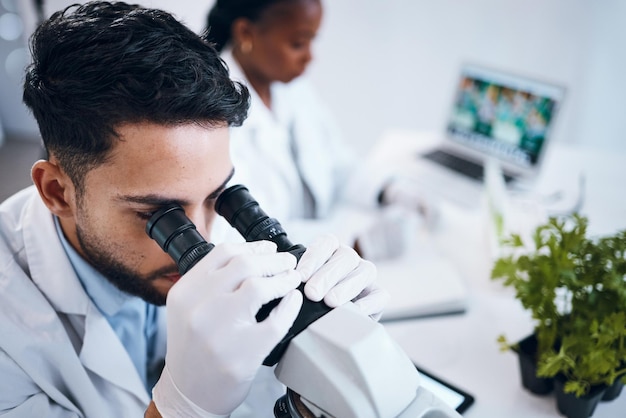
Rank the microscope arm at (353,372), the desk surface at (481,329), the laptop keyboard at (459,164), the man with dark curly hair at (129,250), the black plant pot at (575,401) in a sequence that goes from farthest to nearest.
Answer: the laptop keyboard at (459,164)
the desk surface at (481,329)
the black plant pot at (575,401)
the man with dark curly hair at (129,250)
the microscope arm at (353,372)

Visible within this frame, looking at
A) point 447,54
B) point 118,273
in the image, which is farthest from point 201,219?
point 447,54

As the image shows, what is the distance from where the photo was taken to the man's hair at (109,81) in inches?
33.9

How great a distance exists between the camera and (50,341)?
38.0 inches

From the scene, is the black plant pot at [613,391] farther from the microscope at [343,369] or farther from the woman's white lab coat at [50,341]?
the woman's white lab coat at [50,341]

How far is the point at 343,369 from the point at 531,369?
633 millimetres

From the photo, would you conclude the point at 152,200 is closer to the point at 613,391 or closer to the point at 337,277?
the point at 337,277

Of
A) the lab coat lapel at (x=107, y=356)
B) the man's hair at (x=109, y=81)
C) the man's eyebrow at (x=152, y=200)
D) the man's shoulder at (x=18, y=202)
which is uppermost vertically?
the man's hair at (x=109, y=81)

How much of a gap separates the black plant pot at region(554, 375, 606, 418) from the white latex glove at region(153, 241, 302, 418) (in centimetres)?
65

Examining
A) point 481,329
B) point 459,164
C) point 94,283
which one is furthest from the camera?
point 459,164

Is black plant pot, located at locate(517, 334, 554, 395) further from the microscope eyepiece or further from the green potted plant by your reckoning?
the microscope eyepiece

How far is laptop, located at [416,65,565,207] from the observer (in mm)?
2002

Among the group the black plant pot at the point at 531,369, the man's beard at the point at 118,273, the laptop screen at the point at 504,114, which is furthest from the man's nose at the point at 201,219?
the laptop screen at the point at 504,114

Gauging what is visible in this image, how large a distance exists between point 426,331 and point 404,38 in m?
2.66

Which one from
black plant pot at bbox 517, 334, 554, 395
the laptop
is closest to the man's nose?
black plant pot at bbox 517, 334, 554, 395
